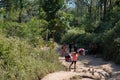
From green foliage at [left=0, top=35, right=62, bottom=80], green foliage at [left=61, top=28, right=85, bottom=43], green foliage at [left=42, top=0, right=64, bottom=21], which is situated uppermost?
green foliage at [left=42, top=0, right=64, bottom=21]

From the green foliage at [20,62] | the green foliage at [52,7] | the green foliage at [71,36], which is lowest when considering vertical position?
the green foliage at [71,36]

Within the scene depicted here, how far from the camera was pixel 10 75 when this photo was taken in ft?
41.4

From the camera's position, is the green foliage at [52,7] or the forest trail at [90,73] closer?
the forest trail at [90,73]

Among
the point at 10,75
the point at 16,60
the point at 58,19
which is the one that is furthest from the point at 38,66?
the point at 58,19

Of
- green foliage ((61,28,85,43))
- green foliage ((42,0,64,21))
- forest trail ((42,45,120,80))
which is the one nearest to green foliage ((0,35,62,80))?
forest trail ((42,45,120,80))

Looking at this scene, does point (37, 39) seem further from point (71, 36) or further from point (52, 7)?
point (71, 36)

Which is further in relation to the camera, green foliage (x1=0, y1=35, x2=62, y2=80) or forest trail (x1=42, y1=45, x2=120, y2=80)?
forest trail (x1=42, y1=45, x2=120, y2=80)

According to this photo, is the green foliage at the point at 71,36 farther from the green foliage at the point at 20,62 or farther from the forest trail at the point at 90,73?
the green foliage at the point at 20,62

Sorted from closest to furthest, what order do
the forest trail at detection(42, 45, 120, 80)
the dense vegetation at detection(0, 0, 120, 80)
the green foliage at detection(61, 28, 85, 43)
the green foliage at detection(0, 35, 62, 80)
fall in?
1. the green foliage at detection(0, 35, 62, 80)
2. the dense vegetation at detection(0, 0, 120, 80)
3. the forest trail at detection(42, 45, 120, 80)
4. the green foliage at detection(61, 28, 85, 43)

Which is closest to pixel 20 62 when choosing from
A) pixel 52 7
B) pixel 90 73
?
pixel 90 73

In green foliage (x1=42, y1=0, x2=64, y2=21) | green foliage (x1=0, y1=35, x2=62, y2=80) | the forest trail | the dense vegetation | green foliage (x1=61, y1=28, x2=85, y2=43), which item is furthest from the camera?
green foliage (x1=61, y1=28, x2=85, y2=43)

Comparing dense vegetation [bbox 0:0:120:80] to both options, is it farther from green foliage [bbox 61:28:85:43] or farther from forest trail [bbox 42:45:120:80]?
forest trail [bbox 42:45:120:80]

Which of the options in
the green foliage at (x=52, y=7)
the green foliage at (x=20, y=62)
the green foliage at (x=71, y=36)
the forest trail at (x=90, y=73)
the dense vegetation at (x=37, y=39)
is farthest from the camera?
the green foliage at (x=71, y=36)

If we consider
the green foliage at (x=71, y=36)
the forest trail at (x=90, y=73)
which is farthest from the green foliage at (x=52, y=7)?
the forest trail at (x=90, y=73)
